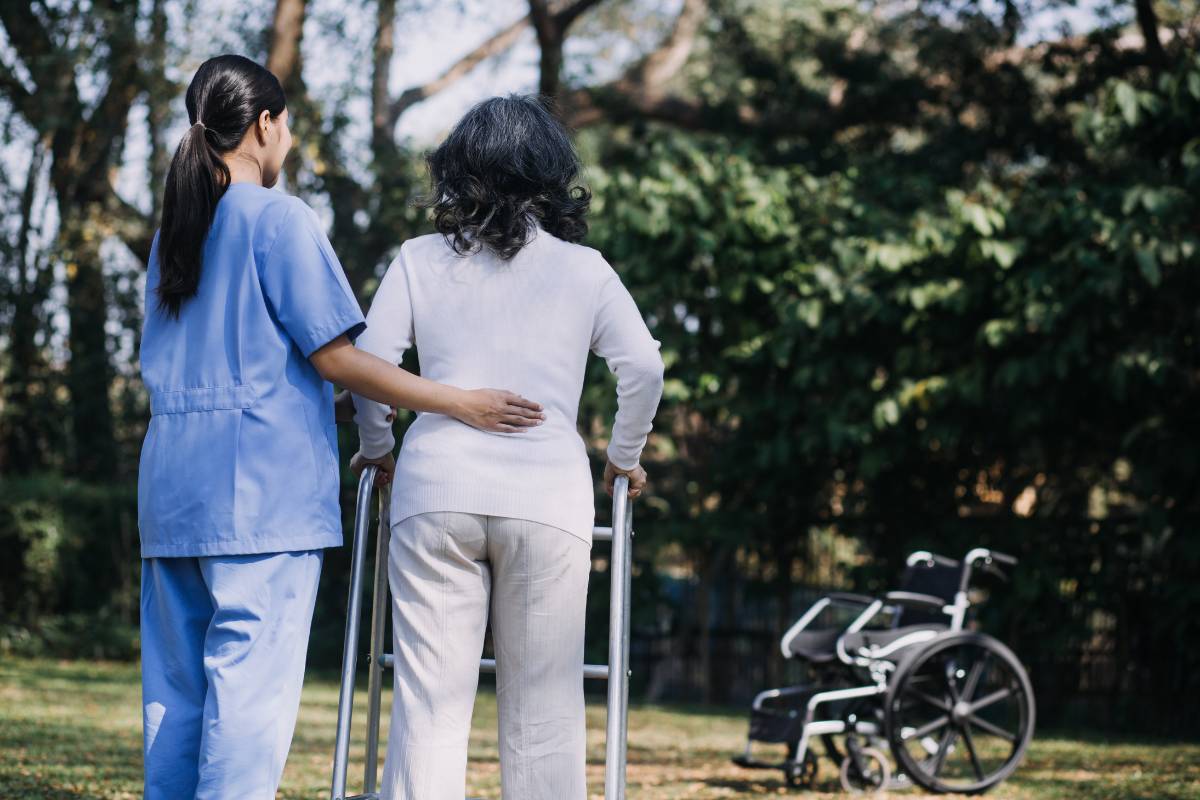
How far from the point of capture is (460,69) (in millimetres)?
16500

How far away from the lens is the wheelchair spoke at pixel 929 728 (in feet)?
18.6

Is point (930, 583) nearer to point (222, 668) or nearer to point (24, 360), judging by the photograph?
point (222, 668)

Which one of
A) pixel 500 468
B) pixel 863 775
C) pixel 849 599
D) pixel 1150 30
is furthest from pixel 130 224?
pixel 500 468

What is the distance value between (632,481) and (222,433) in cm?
91

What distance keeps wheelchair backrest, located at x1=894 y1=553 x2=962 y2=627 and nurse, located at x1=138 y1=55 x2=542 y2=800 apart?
13.0 ft

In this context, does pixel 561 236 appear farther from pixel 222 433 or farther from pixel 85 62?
pixel 85 62

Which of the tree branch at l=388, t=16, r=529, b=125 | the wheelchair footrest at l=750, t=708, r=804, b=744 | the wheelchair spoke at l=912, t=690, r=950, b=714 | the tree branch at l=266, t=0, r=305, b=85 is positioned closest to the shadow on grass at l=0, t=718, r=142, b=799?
the wheelchair footrest at l=750, t=708, r=804, b=744

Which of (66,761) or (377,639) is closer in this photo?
(377,639)

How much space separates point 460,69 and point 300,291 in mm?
14285

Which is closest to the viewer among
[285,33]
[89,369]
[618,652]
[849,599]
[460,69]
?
[618,652]

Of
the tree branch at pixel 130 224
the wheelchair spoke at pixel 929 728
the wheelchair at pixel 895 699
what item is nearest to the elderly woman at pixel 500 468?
the wheelchair at pixel 895 699

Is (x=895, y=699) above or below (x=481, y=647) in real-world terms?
below

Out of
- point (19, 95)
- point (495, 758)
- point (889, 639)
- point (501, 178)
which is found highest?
point (19, 95)

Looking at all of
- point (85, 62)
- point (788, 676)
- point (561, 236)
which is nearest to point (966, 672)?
point (561, 236)
